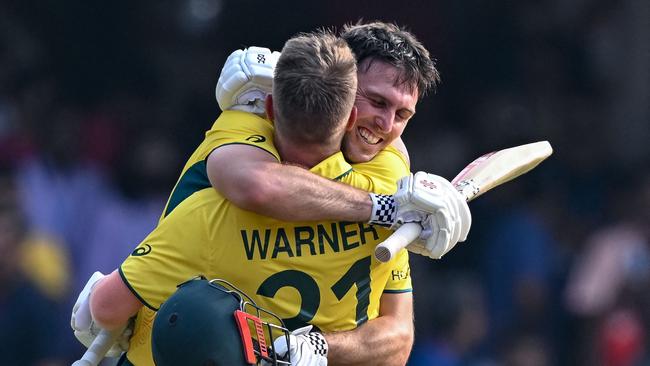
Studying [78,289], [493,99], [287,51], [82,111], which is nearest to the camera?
[287,51]

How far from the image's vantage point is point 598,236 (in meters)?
7.39

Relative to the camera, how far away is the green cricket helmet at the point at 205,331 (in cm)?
275

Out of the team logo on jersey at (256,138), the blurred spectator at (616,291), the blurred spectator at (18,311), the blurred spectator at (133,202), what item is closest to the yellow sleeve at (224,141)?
the team logo on jersey at (256,138)

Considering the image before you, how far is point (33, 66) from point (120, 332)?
13.2 feet

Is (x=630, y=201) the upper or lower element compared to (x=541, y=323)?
upper

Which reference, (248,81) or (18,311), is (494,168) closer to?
(248,81)

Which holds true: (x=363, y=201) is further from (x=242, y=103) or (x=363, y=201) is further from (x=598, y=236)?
(x=598, y=236)

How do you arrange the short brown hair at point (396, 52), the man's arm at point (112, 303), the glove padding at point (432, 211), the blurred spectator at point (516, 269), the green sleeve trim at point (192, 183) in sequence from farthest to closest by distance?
1. the blurred spectator at point (516, 269)
2. the short brown hair at point (396, 52)
3. the green sleeve trim at point (192, 183)
4. the man's arm at point (112, 303)
5. the glove padding at point (432, 211)

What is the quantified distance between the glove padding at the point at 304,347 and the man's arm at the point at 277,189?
0.28 meters

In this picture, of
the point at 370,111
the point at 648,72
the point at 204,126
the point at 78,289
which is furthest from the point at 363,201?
the point at 648,72

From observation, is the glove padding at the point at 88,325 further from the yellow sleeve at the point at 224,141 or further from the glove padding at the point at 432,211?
the glove padding at the point at 432,211

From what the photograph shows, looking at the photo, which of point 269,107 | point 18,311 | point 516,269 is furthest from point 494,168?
point 516,269

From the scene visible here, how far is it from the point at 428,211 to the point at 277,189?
1.22 ft

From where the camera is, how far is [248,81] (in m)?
3.36
